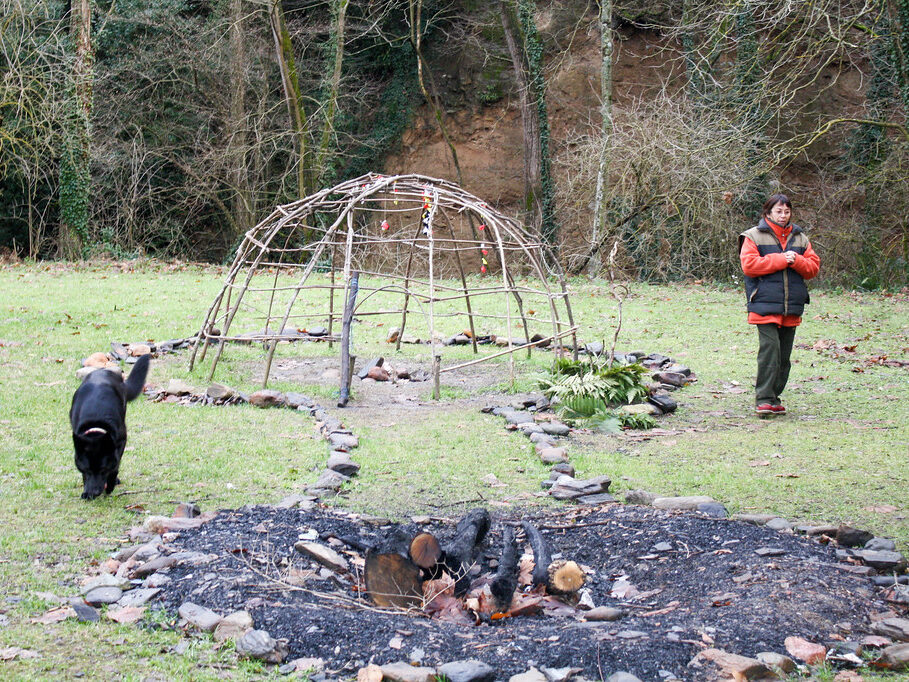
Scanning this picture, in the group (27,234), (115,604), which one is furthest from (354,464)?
(27,234)

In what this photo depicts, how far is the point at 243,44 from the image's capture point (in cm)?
2244

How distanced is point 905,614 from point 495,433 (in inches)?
159

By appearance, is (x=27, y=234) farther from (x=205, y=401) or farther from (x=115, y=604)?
(x=115, y=604)

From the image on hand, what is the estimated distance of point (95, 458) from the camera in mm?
5090

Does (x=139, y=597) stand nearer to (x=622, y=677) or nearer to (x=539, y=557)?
(x=539, y=557)

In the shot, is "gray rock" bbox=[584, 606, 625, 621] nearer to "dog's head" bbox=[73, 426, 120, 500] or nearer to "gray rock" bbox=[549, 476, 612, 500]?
"gray rock" bbox=[549, 476, 612, 500]

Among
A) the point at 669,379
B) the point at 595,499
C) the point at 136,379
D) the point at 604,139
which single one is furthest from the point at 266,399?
the point at 604,139

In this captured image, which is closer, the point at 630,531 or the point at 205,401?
the point at 630,531

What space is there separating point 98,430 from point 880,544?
4.33m

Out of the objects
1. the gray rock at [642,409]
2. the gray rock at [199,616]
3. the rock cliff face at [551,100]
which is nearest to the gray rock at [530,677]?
the gray rock at [199,616]

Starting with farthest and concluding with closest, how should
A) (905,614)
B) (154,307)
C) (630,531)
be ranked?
1. (154,307)
2. (630,531)
3. (905,614)

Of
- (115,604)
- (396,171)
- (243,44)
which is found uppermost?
(243,44)

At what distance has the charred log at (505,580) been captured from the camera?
3.85m

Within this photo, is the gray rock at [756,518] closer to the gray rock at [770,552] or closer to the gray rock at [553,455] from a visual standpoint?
the gray rock at [770,552]
